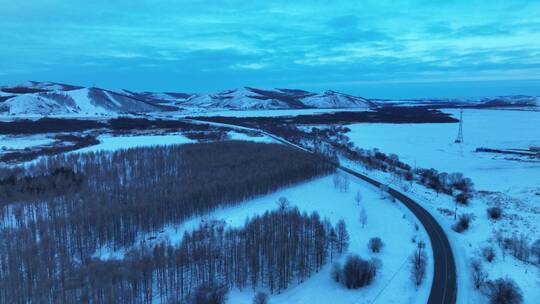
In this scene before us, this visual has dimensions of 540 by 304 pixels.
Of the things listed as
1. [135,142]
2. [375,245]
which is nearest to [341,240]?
[375,245]

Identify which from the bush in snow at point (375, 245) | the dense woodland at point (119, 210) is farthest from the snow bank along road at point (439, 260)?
the dense woodland at point (119, 210)

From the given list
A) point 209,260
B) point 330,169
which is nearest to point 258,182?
point 330,169

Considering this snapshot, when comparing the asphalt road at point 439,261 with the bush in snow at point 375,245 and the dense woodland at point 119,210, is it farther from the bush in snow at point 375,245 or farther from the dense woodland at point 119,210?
the dense woodland at point 119,210

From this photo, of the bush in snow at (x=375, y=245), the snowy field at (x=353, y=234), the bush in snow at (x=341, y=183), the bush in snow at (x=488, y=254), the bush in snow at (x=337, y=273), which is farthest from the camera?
the bush in snow at (x=341, y=183)

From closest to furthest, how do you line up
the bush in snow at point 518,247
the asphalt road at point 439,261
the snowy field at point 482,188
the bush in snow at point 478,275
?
the asphalt road at point 439,261, the bush in snow at point 478,275, the snowy field at point 482,188, the bush in snow at point 518,247

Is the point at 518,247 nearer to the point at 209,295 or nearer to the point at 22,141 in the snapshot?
the point at 209,295

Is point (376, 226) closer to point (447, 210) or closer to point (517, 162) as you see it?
point (447, 210)

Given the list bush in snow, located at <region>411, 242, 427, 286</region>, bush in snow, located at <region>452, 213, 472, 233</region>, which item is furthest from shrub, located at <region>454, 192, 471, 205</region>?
bush in snow, located at <region>411, 242, 427, 286</region>
